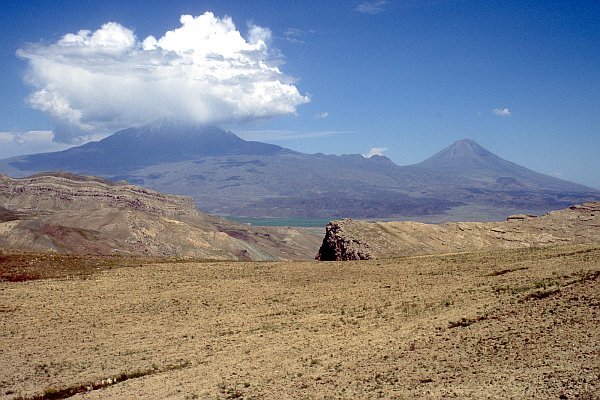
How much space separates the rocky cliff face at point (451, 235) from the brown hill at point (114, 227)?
37.7 metres

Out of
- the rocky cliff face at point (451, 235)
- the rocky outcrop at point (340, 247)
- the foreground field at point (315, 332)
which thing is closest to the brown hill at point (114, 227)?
the rocky outcrop at point (340, 247)

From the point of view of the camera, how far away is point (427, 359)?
1794 centimetres

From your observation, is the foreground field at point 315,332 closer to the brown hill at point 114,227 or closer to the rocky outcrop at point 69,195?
the brown hill at point 114,227

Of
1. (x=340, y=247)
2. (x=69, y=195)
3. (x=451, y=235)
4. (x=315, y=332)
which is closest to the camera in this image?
(x=315, y=332)

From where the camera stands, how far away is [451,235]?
6625 cm

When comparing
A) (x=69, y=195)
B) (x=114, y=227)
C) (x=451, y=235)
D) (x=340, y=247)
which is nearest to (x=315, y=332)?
(x=340, y=247)

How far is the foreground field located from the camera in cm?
1633

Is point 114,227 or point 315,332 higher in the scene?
point 315,332

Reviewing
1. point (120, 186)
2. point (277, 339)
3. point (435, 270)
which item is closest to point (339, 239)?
point (435, 270)

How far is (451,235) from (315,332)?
45.9 m

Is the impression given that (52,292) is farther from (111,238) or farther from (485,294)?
(111,238)

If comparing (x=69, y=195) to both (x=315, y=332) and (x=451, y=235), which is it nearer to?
(x=451, y=235)

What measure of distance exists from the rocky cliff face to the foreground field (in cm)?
1855

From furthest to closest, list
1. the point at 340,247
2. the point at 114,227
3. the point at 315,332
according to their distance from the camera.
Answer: the point at 114,227
the point at 340,247
the point at 315,332
